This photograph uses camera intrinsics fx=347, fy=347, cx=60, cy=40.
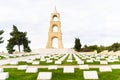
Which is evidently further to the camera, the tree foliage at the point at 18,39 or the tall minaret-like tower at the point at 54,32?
the tall minaret-like tower at the point at 54,32

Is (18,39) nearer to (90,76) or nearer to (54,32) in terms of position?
(54,32)

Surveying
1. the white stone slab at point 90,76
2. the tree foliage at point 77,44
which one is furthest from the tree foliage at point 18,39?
the white stone slab at point 90,76

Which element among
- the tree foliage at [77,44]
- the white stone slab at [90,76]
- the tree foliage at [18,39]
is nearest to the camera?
the white stone slab at [90,76]

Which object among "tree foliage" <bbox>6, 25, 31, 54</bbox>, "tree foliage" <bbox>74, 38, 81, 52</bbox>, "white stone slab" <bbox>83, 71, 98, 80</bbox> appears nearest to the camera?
"white stone slab" <bbox>83, 71, 98, 80</bbox>

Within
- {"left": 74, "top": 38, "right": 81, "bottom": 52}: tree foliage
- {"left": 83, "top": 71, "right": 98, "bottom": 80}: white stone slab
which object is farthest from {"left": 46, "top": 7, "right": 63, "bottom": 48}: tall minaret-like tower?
{"left": 83, "top": 71, "right": 98, "bottom": 80}: white stone slab

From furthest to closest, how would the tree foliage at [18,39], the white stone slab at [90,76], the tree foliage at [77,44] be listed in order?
the tree foliage at [77,44] < the tree foliage at [18,39] < the white stone slab at [90,76]

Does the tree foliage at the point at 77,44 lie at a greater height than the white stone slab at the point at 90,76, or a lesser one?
greater

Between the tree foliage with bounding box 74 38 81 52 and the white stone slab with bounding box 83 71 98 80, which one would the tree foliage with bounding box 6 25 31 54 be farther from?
the white stone slab with bounding box 83 71 98 80

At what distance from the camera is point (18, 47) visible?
306 feet

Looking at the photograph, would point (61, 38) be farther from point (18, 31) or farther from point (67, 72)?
point (67, 72)

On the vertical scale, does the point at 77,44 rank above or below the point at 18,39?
below

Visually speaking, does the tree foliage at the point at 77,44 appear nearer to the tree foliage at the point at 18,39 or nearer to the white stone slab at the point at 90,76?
the tree foliage at the point at 18,39

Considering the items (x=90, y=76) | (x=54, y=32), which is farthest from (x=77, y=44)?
(x=90, y=76)

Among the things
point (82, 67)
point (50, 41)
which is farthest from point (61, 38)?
point (82, 67)
